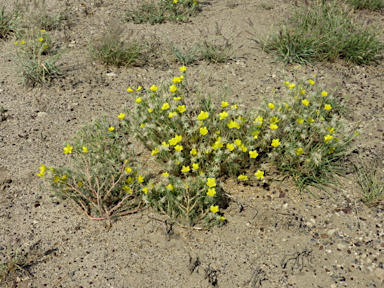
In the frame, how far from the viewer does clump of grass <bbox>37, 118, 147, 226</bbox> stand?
2906 mm

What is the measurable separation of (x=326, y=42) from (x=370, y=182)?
87.9 inches

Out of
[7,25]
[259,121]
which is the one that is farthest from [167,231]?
[7,25]

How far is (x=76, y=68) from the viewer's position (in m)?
4.61

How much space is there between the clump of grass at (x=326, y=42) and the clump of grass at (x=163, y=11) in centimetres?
132

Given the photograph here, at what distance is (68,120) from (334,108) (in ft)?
9.14

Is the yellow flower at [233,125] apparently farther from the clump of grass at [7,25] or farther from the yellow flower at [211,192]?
the clump of grass at [7,25]

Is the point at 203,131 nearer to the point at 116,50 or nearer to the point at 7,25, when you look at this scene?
Answer: the point at 116,50

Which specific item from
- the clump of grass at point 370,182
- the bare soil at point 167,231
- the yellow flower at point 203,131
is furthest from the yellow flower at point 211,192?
the clump of grass at point 370,182

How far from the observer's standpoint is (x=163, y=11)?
5590 mm

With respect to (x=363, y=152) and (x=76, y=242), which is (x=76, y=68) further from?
(x=363, y=152)

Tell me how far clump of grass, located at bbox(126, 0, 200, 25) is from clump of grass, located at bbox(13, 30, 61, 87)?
1346 mm

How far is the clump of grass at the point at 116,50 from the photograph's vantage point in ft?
14.9

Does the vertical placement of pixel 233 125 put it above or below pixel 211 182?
above

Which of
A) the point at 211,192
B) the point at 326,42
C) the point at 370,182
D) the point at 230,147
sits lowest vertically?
the point at 370,182
